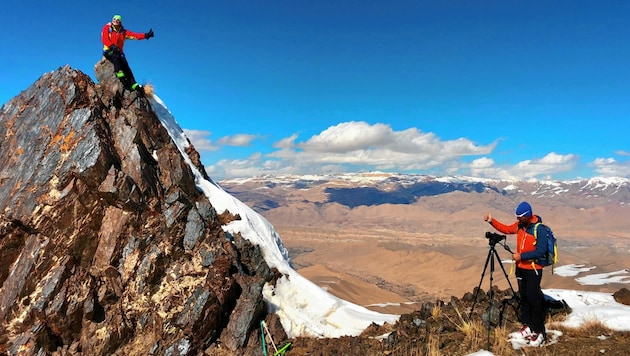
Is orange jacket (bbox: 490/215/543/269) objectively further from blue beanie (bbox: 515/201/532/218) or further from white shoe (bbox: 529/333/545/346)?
white shoe (bbox: 529/333/545/346)

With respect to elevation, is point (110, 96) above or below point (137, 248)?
above

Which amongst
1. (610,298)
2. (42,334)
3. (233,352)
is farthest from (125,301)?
(610,298)

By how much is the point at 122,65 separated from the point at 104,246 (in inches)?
229

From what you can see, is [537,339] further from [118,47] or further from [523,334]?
[118,47]

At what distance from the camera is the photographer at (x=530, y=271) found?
6.55m

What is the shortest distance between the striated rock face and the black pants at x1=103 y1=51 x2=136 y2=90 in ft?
3.09

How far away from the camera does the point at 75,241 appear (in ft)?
28.2

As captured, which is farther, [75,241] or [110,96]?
[110,96]

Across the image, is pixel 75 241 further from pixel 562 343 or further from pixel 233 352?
pixel 562 343

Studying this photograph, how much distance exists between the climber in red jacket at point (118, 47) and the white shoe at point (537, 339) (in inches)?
457

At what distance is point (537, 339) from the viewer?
6.51m

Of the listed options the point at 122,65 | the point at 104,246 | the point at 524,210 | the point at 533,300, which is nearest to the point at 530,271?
the point at 533,300

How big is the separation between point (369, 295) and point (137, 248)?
4332cm

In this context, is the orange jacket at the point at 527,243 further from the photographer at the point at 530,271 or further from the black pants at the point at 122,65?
the black pants at the point at 122,65
